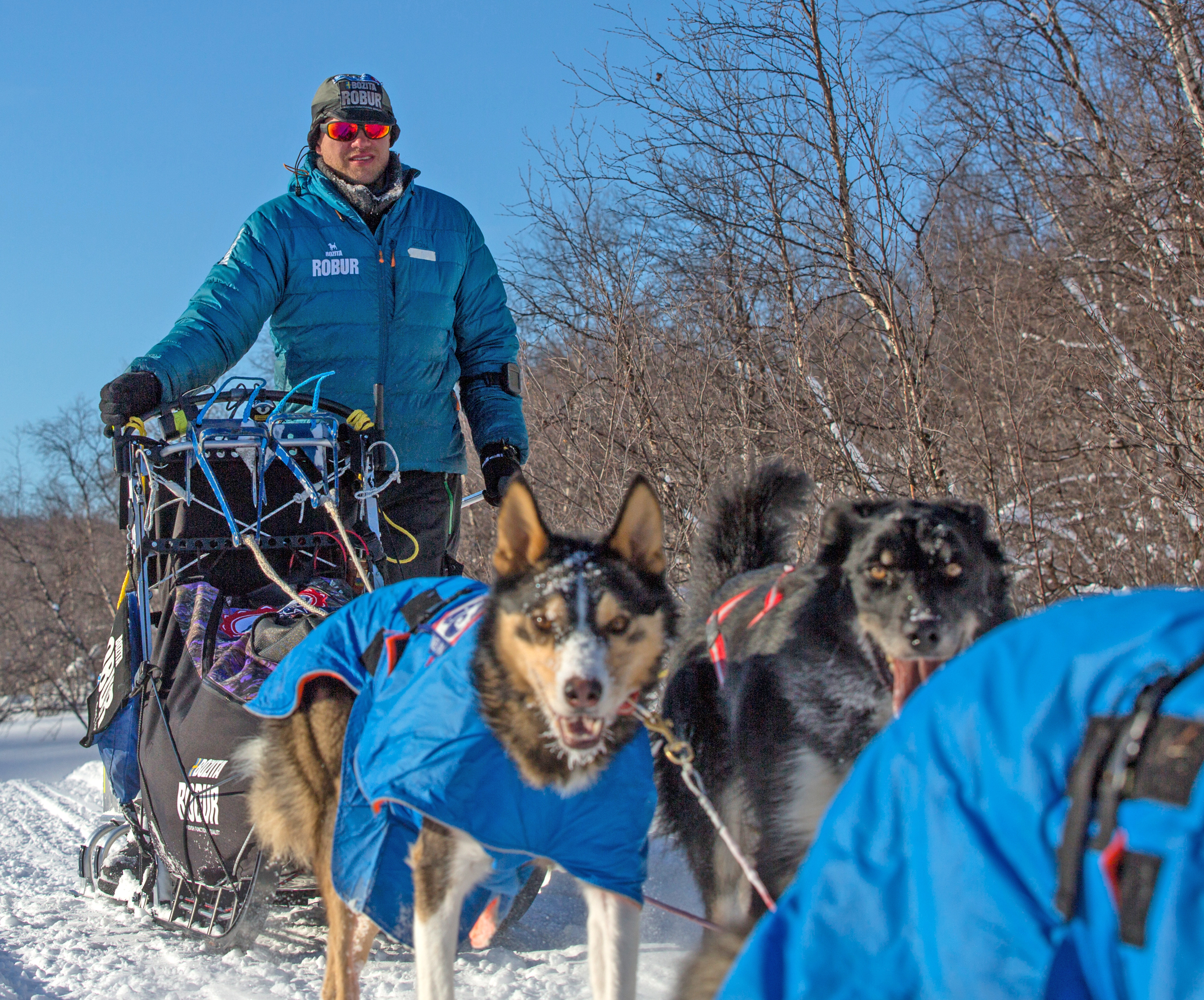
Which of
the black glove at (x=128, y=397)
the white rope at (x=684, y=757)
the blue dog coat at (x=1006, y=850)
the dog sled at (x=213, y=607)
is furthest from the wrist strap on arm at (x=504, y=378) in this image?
the blue dog coat at (x=1006, y=850)

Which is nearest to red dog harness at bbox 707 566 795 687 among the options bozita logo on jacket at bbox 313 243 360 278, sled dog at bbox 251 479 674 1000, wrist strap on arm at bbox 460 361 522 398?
sled dog at bbox 251 479 674 1000

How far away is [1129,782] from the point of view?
98cm

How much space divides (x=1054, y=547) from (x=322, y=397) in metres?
4.19

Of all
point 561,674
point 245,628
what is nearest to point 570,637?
point 561,674

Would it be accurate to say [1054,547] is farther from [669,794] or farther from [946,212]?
[669,794]

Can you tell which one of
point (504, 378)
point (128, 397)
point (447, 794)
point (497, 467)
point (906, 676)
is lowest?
point (447, 794)

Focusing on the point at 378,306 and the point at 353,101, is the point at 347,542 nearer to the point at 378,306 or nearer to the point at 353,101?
the point at 378,306

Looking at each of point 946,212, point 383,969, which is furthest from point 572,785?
point 946,212

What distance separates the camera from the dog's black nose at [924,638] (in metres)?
2.22

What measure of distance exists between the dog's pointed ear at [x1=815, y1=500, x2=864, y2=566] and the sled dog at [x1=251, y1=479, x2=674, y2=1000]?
411 millimetres

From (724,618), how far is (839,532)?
64cm

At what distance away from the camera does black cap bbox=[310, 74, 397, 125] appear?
3799mm

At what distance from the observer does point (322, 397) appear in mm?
3719

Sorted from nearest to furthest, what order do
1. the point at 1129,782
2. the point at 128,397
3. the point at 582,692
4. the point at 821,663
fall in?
the point at 1129,782, the point at 582,692, the point at 821,663, the point at 128,397
